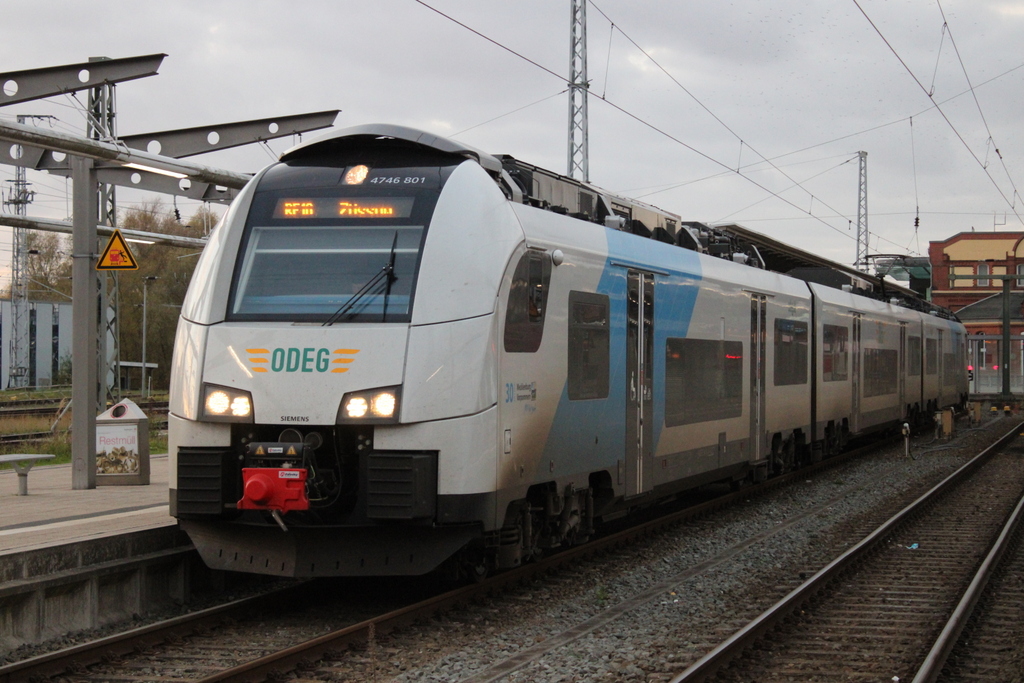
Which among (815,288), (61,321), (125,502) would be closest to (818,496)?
(815,288)

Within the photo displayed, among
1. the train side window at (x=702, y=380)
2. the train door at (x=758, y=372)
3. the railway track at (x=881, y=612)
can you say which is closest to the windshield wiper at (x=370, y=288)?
the railway track at (x=881, y=612)

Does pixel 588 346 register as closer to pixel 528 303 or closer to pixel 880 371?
pixel 528 303

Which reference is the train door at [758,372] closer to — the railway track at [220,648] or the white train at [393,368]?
the white train at [393,368]

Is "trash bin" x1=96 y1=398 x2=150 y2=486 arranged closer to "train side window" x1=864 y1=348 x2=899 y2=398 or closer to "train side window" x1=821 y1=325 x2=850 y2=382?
"train side window" x1=821 y1=325 x2=850 y2=382

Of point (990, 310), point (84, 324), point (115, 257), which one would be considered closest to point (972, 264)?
point (990, 310)

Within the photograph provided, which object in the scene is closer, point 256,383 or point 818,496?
point 256,383

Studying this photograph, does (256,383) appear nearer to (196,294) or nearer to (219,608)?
(196,294)

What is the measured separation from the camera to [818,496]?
15984mm

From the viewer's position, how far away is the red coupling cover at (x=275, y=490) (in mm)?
7426

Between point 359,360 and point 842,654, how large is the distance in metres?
3.69

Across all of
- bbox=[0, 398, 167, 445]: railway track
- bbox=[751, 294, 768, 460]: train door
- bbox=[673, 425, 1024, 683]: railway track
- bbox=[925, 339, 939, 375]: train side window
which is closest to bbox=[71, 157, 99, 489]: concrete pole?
bbox=[673, 425, 1024, 683]: railway track

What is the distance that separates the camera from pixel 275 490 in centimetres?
747

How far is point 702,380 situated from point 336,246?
5.59 meters

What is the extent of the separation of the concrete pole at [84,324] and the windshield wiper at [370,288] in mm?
4824
